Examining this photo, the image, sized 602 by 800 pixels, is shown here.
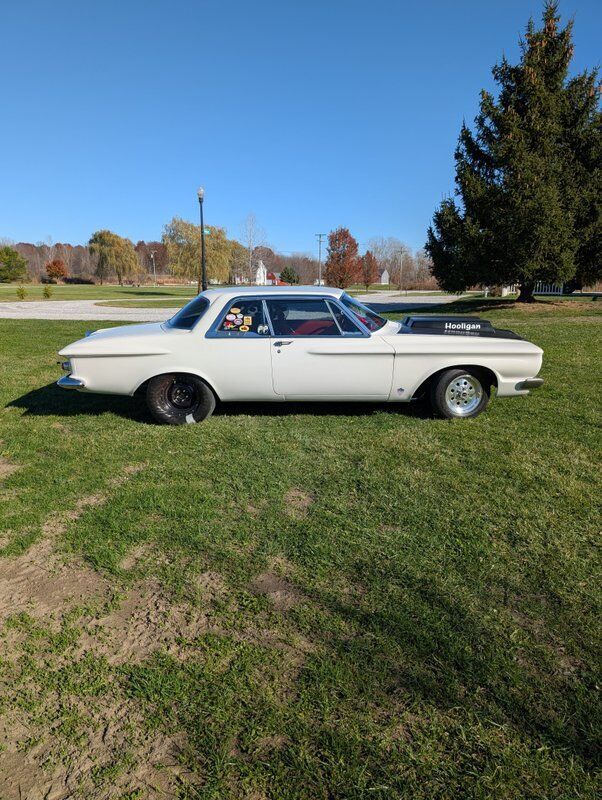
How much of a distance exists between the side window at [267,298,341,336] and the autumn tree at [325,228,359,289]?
141ft

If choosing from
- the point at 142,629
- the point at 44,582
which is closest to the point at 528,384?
the point at 142,629

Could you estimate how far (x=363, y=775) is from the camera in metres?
1.68

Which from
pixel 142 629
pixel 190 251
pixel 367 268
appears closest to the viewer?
pixel 142 629

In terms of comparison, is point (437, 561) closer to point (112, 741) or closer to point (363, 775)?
point (363, 775)

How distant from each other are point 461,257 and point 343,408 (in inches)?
563

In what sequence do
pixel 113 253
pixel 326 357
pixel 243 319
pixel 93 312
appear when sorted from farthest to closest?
pixel 113 253 < pixel 93 312 < pixel 243 319 < pixel 326 357

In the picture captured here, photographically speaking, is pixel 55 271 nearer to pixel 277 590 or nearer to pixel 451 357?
pixel 451 357

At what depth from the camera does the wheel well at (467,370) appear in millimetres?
5250

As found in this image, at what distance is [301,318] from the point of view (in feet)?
17.6

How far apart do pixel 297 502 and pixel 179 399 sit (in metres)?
2.35

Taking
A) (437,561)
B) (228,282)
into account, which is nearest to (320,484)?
(437,561)

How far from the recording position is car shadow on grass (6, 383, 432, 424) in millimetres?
5789

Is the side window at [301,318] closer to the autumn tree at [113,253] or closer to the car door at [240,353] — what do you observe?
the car door at [240,353]

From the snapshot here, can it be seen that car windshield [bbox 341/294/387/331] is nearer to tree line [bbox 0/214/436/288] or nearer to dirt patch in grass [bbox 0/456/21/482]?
dirt patch in grass [bbox 0/456/21/482]
